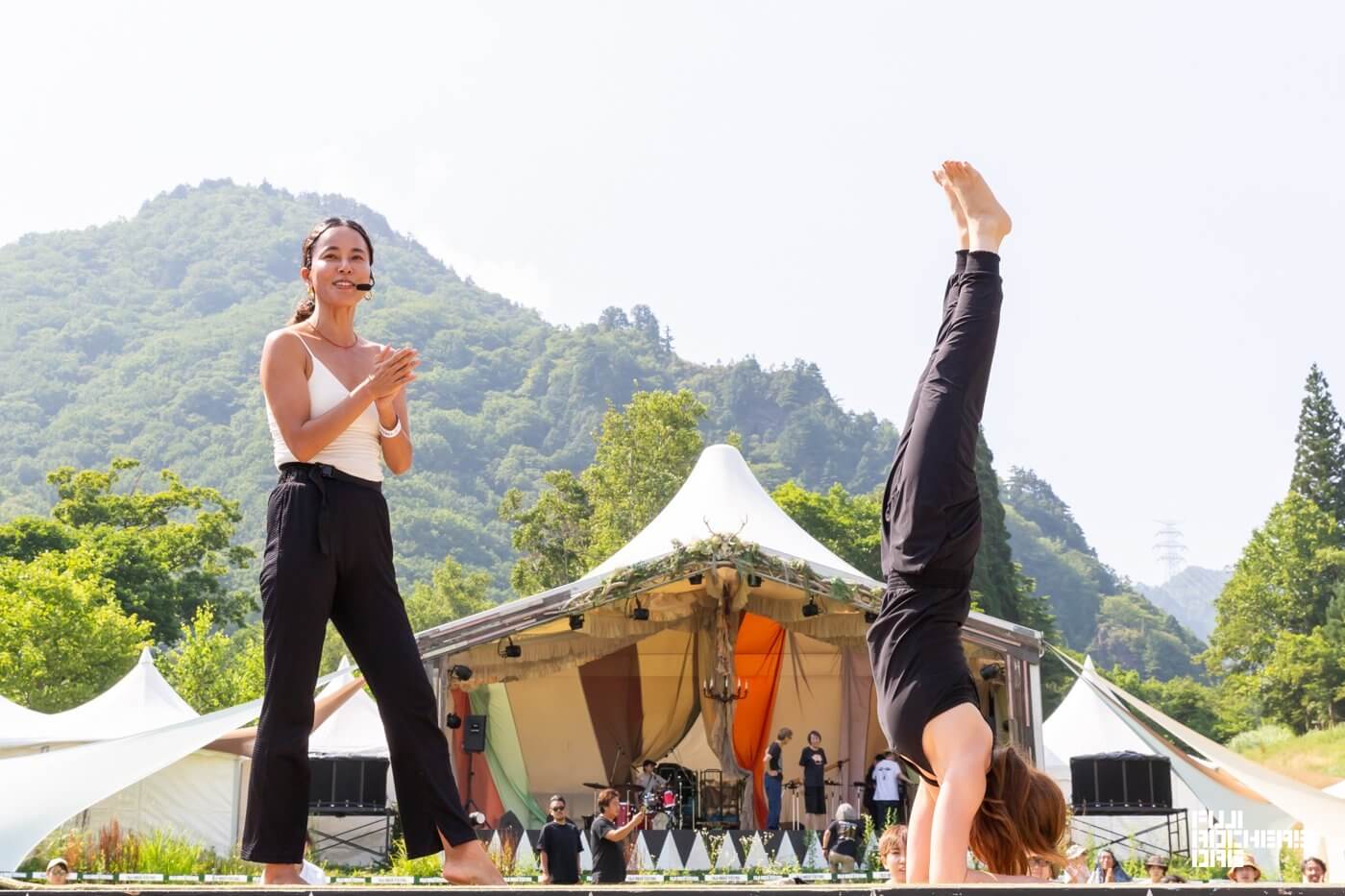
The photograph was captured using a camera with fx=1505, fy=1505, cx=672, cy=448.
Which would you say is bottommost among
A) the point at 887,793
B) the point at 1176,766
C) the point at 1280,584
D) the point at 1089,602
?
the point at 887,793

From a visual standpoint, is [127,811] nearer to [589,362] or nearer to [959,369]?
[959,369]

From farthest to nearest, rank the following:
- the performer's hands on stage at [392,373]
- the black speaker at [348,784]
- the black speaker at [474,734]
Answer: the black speaker at [474,734] → the black speaker at [348,784] → the performer's hands on stage at [392,373]

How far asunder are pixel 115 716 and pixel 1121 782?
1207 centimetres

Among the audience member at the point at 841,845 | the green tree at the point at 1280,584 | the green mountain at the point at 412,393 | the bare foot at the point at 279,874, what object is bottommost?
the audience member at the point at 841,845

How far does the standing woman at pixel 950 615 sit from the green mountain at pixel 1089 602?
8915cm

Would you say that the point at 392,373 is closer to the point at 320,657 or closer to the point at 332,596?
the point at 332,596

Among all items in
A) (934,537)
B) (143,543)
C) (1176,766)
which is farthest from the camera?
(143,543)

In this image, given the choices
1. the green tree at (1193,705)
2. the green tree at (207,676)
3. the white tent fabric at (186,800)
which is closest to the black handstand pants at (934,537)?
the white tent fabric at (186,800)

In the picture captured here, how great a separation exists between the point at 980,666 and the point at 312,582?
14217mm

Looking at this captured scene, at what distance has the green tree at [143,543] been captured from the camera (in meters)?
44.1

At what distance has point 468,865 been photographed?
8.85ft

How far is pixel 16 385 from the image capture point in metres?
131

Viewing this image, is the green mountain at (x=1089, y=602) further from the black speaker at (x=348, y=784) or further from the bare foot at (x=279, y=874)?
the bare foot at (x=279, y=874)

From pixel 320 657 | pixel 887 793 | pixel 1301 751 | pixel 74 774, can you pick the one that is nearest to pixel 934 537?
pixel 320 657
